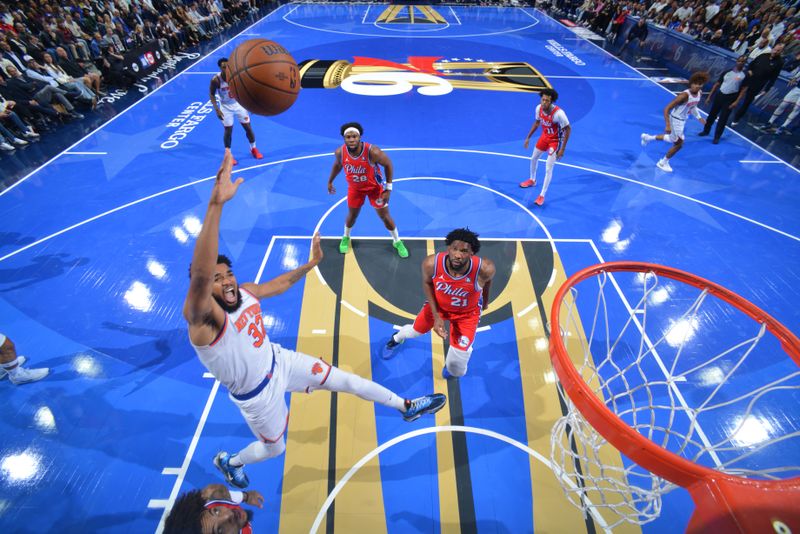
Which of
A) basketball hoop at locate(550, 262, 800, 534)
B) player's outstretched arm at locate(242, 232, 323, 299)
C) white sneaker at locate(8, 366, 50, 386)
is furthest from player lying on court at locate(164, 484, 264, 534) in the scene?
white sneaker at locate(8, 366, 50, 386)

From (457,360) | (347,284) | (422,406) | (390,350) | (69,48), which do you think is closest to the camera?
(422,406)

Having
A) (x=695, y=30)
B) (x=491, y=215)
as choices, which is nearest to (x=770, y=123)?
(x=695, y=30)

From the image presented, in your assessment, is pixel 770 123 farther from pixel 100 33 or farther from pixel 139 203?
pixel 100 33

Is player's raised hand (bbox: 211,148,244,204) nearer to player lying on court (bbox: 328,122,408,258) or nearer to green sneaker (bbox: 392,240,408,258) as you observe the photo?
player lying on court (bbox: 328,122,408,258)

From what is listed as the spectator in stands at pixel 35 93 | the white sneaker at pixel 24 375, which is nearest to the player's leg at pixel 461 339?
the white sneaker at pixel 24 375

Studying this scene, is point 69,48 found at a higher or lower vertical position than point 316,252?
lower

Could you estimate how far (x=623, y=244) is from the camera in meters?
6.30

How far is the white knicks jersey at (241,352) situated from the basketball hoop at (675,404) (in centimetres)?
209

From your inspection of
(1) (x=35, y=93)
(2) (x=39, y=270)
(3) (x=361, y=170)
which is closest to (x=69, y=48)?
(1) (x=35, y=93)

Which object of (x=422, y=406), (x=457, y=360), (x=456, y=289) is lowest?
(x=422, y=406)

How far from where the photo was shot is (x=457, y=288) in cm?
374

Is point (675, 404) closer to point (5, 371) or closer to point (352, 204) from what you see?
point (352, 204)

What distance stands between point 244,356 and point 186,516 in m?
0.99

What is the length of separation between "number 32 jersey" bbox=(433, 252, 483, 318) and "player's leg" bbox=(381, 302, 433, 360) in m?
0.22
